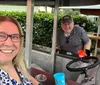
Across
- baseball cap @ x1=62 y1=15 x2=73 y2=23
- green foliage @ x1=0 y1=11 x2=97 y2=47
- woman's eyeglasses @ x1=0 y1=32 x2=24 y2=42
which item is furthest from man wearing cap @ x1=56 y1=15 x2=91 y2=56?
woman's eyeglasses @ x1=0 y1=32 x2=24 y2=42

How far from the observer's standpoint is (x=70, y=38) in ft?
10.3

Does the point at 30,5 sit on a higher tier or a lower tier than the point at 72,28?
higher

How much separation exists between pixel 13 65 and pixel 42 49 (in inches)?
57.9

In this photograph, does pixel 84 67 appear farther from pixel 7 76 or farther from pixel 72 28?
pixel 72 28

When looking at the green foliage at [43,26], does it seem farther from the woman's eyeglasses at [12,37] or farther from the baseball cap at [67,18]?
the woman's eyeglasses at [12,37]

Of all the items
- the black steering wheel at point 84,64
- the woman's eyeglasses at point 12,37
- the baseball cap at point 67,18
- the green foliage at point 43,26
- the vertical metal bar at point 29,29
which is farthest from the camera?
the baseball cap at point 67,18

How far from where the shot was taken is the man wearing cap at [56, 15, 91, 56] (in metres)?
3.13

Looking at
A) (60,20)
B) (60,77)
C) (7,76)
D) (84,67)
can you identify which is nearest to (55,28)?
(60,20)

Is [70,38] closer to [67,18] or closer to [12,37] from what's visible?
[67,18]

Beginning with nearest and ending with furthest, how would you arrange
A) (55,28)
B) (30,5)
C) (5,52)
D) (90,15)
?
(5,52) < (30,5) < (55,28) < (90,15)

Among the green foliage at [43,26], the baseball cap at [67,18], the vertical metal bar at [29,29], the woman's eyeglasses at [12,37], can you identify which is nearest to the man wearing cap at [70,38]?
the baseball cap at [67,18]

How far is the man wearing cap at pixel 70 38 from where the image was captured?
3.13 meters

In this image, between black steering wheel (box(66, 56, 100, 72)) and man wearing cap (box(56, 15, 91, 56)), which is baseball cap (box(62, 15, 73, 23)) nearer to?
man wearing cap (box(56, 15, 91, 56))

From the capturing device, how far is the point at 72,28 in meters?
3.25
